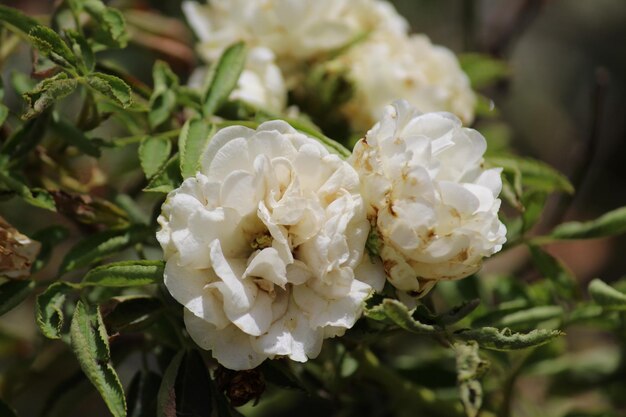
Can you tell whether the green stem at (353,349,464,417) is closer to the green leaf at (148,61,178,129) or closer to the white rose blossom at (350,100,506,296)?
the white rose blossom at (350,100,506,296)

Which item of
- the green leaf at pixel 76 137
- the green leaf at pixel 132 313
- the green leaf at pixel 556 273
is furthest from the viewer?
the green leaf at pixel 556 273

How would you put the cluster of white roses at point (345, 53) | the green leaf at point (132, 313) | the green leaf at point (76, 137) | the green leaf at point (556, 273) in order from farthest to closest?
the cluster of white roses at point (345, 53) → the green leaf at point (556, 273) → the green leaf at point (76, 137) → the green leaf at point (132, 313)

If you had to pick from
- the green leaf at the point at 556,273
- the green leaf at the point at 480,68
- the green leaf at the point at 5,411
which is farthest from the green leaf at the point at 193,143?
the green leaf at the point at 480,68

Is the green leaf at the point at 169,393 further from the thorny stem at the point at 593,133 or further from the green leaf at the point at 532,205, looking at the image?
the thorny stem at the point at 593,133

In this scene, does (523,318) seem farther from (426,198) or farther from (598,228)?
(426,198)

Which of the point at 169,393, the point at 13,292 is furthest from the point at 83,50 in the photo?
the point at 169,393
